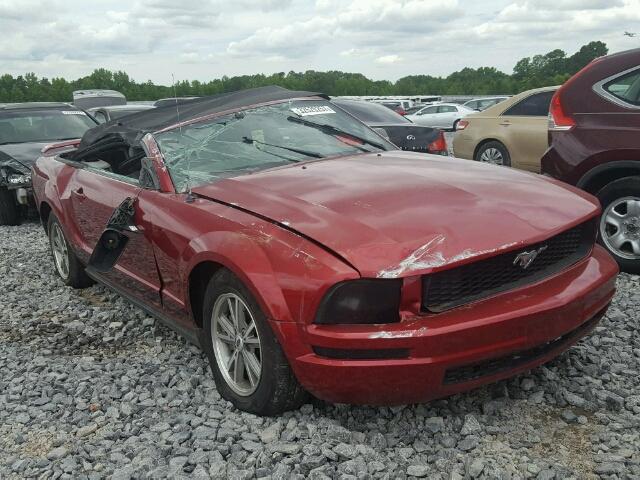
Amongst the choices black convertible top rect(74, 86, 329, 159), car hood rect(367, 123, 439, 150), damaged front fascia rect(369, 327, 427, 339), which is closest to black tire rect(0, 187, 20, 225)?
black convertible top rect(74, 86, 329, 159)

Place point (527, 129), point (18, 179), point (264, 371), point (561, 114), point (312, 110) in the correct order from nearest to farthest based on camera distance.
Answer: point (264, 371) < point (312, 110) < point (561, 114) < point (18, 179) < point (527, 129)

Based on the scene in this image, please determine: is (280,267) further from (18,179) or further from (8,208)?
(8,208)

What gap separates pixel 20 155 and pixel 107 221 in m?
5.35

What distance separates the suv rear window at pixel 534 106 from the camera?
9.02 metres

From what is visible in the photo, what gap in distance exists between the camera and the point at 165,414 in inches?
129

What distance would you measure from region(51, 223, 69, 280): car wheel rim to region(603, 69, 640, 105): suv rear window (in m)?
4.60

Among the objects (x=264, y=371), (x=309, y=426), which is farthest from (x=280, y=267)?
(x=309, y=426)

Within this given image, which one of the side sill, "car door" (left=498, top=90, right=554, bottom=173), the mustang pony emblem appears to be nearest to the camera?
the mustang pony emblem

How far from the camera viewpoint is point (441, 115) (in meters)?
27.3

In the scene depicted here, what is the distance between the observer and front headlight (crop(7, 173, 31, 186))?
8.59m

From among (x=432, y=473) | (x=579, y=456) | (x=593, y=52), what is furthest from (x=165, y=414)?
(x=593, y=52)

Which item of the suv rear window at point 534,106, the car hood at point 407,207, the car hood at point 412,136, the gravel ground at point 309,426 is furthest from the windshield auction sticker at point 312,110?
the suv rear window at point 534,106

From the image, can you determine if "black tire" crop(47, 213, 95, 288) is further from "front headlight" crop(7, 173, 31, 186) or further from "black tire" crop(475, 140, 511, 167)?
"black tire" crop(475, 140, 511, 167)

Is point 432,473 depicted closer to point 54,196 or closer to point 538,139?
point 54,196
